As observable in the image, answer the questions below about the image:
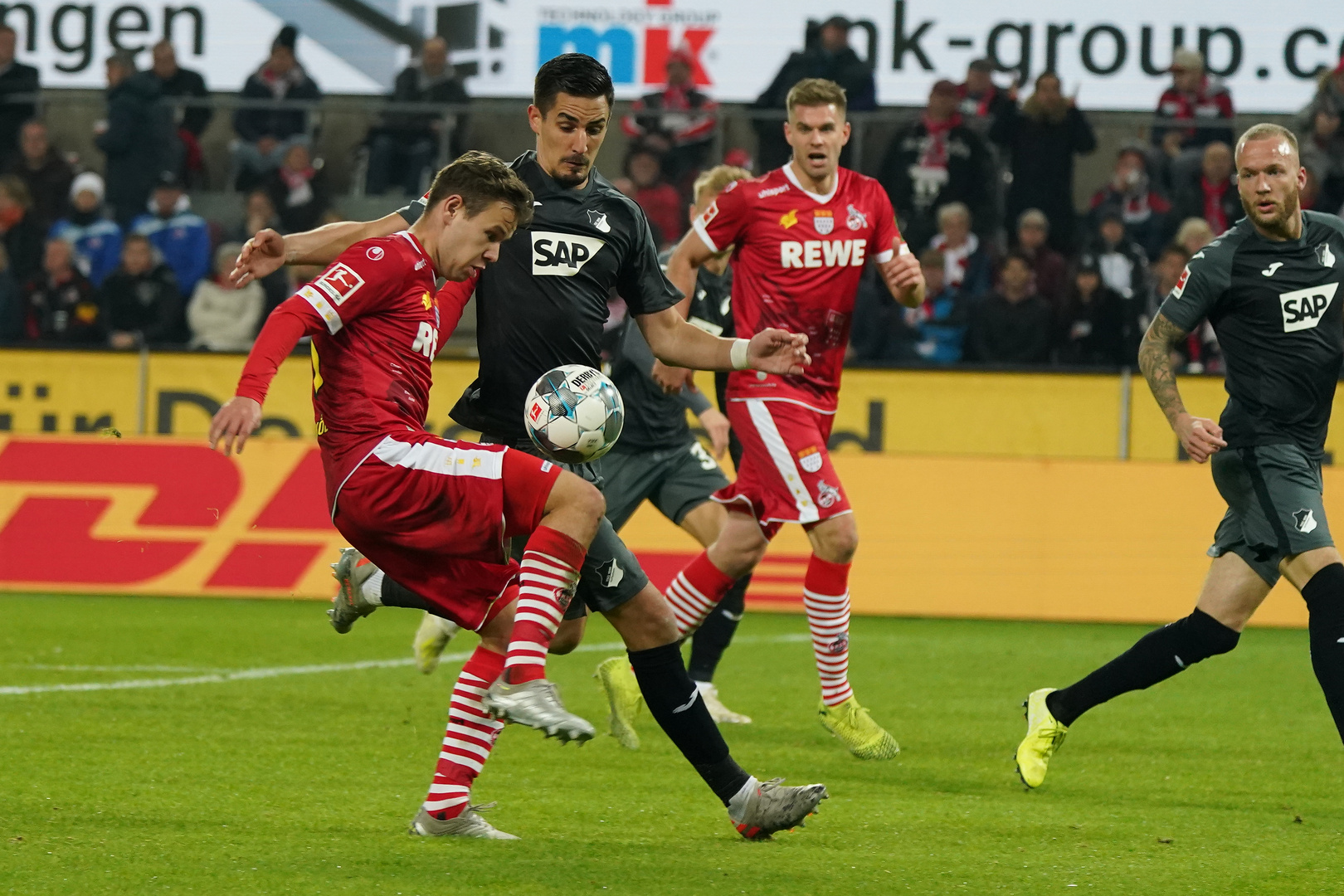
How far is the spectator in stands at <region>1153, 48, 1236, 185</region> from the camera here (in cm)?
1642

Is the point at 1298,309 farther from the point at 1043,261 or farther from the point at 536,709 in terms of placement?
the point at 1043,261

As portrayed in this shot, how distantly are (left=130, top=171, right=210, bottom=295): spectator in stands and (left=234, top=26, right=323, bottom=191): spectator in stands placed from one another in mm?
843

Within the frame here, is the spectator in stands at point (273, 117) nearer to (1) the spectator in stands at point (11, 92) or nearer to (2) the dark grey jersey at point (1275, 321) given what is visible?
(1) the spectator in stands at point (11, 92)

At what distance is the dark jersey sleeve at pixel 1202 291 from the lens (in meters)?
6.53

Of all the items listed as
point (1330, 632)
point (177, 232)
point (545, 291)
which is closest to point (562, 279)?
point (545, 291)

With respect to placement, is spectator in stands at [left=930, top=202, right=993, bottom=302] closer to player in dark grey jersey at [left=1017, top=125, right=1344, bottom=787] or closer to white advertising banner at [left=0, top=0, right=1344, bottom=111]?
white advertising banner at [left=0, top=0, right=1344, bottom=111]

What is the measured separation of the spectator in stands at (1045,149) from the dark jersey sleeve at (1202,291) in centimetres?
991

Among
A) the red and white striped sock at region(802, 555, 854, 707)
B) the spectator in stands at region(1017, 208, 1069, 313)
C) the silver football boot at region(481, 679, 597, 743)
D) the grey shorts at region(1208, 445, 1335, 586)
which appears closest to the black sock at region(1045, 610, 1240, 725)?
the grey shorts at region(1208, 445, 1335, 586)

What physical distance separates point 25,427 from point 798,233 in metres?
9.27

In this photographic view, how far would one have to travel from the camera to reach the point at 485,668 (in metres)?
5.43

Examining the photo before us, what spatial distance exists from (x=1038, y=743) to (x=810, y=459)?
163 centimetres

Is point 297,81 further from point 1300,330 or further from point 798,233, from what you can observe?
point 1300,330

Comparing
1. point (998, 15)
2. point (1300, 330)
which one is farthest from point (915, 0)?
point (1300, 330)

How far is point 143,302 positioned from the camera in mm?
16219
